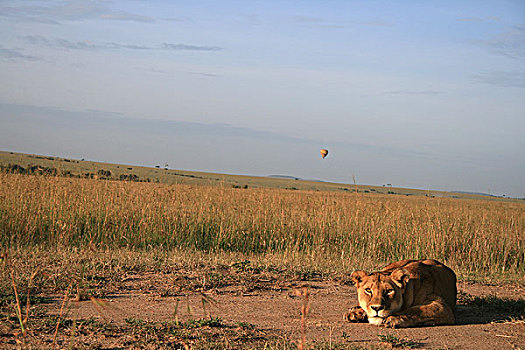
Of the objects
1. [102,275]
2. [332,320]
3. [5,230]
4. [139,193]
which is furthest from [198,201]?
[332,320]

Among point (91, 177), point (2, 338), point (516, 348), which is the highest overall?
point (91, 177)

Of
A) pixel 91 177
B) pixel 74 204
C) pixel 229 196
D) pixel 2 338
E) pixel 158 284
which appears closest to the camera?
pixel 2 338

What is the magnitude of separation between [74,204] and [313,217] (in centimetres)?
576

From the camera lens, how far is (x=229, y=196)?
15.0 meters

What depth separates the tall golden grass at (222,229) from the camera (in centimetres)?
1051

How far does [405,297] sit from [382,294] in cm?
36

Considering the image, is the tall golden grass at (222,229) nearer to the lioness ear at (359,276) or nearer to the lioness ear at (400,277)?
the lioness ear at (359,276)

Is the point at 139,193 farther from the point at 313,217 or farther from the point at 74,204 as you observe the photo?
the point at 313,217

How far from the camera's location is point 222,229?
11.3 metres

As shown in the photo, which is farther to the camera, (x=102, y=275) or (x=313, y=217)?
(x=313, y=217)

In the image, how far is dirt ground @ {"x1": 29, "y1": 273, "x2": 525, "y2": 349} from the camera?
4.75m

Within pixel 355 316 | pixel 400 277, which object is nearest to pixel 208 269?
pixel 355 316

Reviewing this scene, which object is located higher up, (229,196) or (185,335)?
(229,196)

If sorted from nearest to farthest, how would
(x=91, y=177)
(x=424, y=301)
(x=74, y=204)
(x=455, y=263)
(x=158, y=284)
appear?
(x=424, y=301) < (x=158, y=284) < (x=455, y=263) < (x=74, y=204) < (x=91, y=177)
